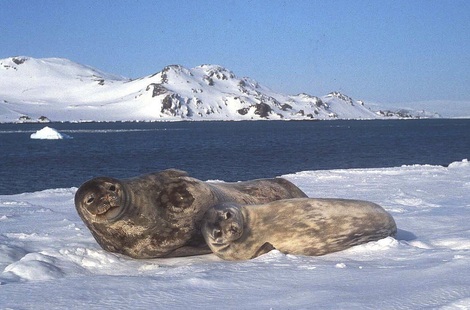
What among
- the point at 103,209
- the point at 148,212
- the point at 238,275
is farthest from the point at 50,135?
the point at 238,275

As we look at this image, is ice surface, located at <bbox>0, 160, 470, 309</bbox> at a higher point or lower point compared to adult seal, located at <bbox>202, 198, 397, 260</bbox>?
lower

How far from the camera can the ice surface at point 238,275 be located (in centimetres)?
397

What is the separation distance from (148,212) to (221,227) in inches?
31.8

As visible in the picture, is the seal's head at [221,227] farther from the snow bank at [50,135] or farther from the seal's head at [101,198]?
the snow bank at [50,135]

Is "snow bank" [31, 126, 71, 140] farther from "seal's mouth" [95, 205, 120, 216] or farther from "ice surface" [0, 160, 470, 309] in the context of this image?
"seal's mouth" [95, 205, 120, 216]

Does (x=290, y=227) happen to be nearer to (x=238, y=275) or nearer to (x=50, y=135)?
(x=238, y=275)

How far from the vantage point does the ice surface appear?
3967 millimetres

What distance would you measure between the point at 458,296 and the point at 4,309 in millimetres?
3103

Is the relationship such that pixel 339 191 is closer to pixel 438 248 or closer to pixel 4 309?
pixel 438 248

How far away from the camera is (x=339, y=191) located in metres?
12.5

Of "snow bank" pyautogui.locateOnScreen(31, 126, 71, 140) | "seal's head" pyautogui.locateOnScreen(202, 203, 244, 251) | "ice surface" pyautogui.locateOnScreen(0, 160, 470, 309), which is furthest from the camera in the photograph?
"snow bank" pyautogui.locateOnScreen(31, 126, 71, 140)

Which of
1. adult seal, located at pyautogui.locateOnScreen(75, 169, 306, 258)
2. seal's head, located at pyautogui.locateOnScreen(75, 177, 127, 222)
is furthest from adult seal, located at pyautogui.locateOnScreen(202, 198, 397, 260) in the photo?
seal's head, located at pyautogui.locateOnScreen(75, 177, 127, 222)

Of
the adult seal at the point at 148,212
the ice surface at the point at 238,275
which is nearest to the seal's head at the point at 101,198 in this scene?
the adult seal at the point at 148,212

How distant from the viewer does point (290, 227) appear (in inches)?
241
